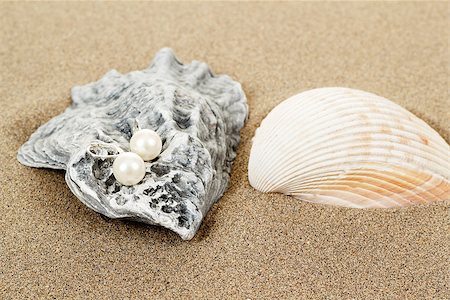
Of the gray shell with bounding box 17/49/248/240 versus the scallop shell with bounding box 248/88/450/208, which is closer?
the gray shell with bounding box 17/49/248/240

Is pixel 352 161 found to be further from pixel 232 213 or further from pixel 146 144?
pixel 146 144

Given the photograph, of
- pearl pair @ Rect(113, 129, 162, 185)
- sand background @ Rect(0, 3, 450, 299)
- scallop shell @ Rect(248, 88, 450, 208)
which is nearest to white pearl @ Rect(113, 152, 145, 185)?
pearl pair @ Rect(113, 129, 162, 185)

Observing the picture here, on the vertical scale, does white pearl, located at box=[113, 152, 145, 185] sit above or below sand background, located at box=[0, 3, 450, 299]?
above

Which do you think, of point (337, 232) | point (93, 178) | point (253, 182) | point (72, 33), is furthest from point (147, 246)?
point (72, 33)

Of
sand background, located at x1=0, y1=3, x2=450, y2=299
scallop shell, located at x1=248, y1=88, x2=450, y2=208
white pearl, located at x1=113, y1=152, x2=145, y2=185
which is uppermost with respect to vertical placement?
white pearl, located at x1=113, y1=152, x2=145, y2=185

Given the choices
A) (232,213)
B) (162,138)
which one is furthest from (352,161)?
(162,138)

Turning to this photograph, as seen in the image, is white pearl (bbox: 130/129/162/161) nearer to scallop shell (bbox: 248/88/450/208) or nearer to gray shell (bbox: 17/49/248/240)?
gray shell (bbox: 17/49/248/240)

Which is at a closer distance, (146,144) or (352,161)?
(146,144)
